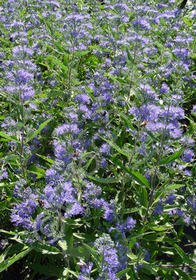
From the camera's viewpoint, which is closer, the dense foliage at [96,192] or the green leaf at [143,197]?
the dense foliage at [96,192]

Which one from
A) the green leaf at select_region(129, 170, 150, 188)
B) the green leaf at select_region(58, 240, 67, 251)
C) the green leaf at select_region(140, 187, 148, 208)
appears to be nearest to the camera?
the green leaf at select_region(58, 240, 67, 251)

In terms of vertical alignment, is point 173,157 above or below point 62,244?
above

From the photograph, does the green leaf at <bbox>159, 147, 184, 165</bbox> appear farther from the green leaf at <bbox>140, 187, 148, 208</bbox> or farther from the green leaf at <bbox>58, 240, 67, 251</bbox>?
the green leaf at <bbox>58, 240, 67, 251</bbox>

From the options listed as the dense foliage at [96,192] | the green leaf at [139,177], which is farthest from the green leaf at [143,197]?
the green leaf at [139,177]

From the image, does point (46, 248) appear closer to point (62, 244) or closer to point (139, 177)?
point (62, 244)

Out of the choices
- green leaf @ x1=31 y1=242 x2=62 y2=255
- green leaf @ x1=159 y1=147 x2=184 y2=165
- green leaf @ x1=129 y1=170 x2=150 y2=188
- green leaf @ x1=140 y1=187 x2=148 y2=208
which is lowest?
green leaf @ x1=31 y1=242 x2=62 y2=255

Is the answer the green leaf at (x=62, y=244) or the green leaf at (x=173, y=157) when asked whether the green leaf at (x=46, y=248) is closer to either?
the green leaf at (x=62, y=244)

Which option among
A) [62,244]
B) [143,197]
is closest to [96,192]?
[143,197]

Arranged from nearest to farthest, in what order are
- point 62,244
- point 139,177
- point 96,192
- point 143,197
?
1. point 62,244
2. point 139,177
3. point 143,197
4. point 96,192

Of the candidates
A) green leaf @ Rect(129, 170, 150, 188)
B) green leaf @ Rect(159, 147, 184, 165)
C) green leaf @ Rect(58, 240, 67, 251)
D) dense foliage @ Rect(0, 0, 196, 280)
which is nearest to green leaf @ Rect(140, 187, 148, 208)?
dense foliage @ Rect(0, 0, 196, 280)

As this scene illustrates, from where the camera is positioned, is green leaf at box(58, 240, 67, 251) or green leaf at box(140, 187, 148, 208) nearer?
green leaf at box(58, 240, 67, 251)

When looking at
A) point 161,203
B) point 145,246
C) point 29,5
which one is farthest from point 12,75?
point 29,5

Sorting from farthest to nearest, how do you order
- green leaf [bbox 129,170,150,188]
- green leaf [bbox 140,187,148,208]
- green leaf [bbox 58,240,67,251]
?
green leaf [bbox 140,187,148,208]
green leaf [bbox 129,170,150,188]
green leaf [bbox 58,240,67,251]

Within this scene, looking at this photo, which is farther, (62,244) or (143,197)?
(143,197)
